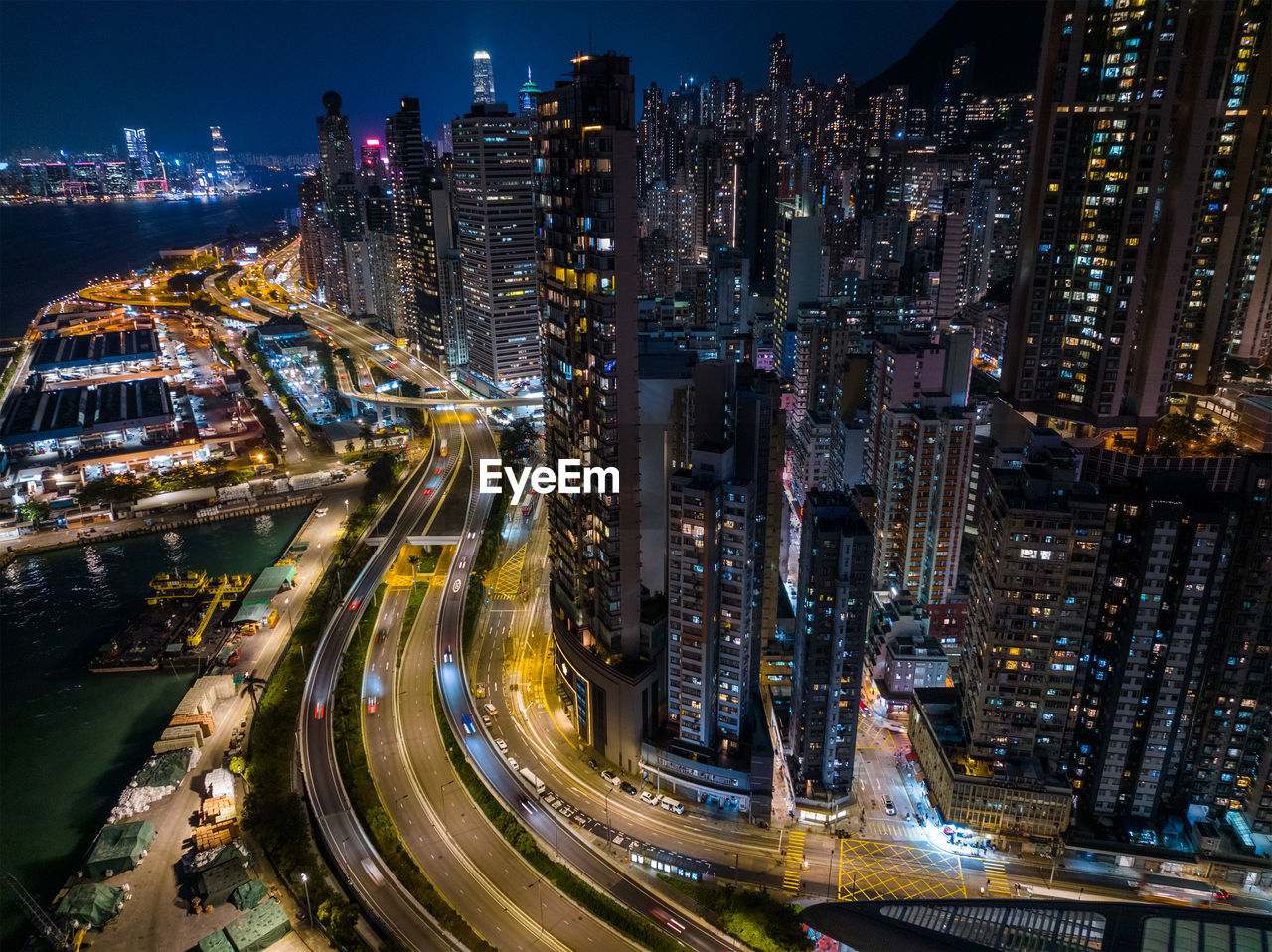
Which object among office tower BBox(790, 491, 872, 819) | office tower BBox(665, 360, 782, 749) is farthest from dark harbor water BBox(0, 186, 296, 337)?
office tower BBox(790, 491, 872, 819)

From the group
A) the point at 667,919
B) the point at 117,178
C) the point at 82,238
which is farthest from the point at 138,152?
the point at 667,919

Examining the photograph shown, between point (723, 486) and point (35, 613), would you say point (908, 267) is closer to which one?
point (723, 486)

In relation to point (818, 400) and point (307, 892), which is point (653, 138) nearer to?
point (818, 400)

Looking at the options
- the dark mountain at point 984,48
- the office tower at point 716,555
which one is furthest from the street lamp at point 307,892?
the dark mountain at point 984,48

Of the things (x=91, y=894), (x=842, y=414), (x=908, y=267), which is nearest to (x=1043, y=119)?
(x=842, y=414)

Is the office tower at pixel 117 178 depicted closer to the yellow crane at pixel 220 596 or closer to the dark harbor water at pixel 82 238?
the dark harbor water at pixel 82 238

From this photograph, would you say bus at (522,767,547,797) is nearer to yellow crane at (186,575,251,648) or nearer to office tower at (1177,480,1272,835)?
yellow crane at (186,575,251,648)
